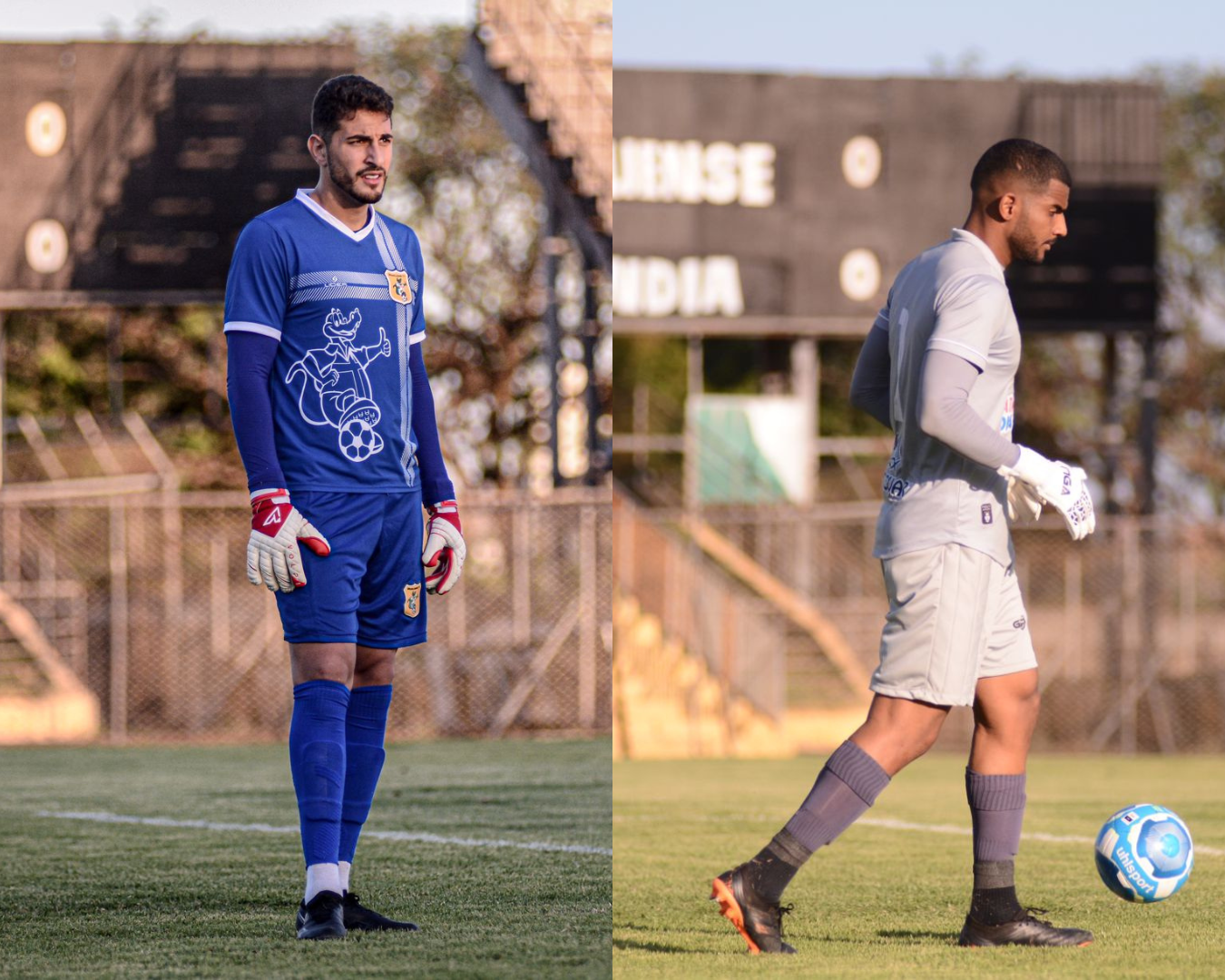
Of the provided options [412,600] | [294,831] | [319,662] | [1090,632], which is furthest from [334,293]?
[1090,632]

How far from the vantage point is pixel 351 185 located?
4988 millimetres

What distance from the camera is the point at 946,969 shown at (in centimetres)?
459

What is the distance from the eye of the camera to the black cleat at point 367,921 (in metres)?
4.96

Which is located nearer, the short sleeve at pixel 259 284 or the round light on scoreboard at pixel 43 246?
the short sleeve at pixel 259 284

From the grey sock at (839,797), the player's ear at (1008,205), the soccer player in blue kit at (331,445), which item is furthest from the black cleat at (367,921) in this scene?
the player's ear at (1008,205)

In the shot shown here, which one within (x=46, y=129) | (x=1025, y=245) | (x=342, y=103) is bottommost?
(x=1025, y=245)

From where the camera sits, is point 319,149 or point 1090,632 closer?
point 319,149

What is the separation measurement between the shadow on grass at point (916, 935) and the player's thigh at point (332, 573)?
1.58m

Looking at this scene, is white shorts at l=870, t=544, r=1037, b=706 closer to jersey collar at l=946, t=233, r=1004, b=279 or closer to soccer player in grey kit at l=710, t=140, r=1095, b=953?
soccer player in grey kit at l=710, t=140, r=1095, b=953

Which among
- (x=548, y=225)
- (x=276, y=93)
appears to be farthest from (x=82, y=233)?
(x=548, y=225)

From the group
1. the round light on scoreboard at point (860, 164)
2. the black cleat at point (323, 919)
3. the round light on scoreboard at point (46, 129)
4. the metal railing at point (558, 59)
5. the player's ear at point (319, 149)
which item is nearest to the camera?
the black cleat at point (323, 919)

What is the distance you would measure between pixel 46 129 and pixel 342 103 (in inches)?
690

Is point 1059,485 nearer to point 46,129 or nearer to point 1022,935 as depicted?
point 1022,935

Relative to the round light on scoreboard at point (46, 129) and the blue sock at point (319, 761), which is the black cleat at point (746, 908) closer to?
the blue sock at point (319, 761)
